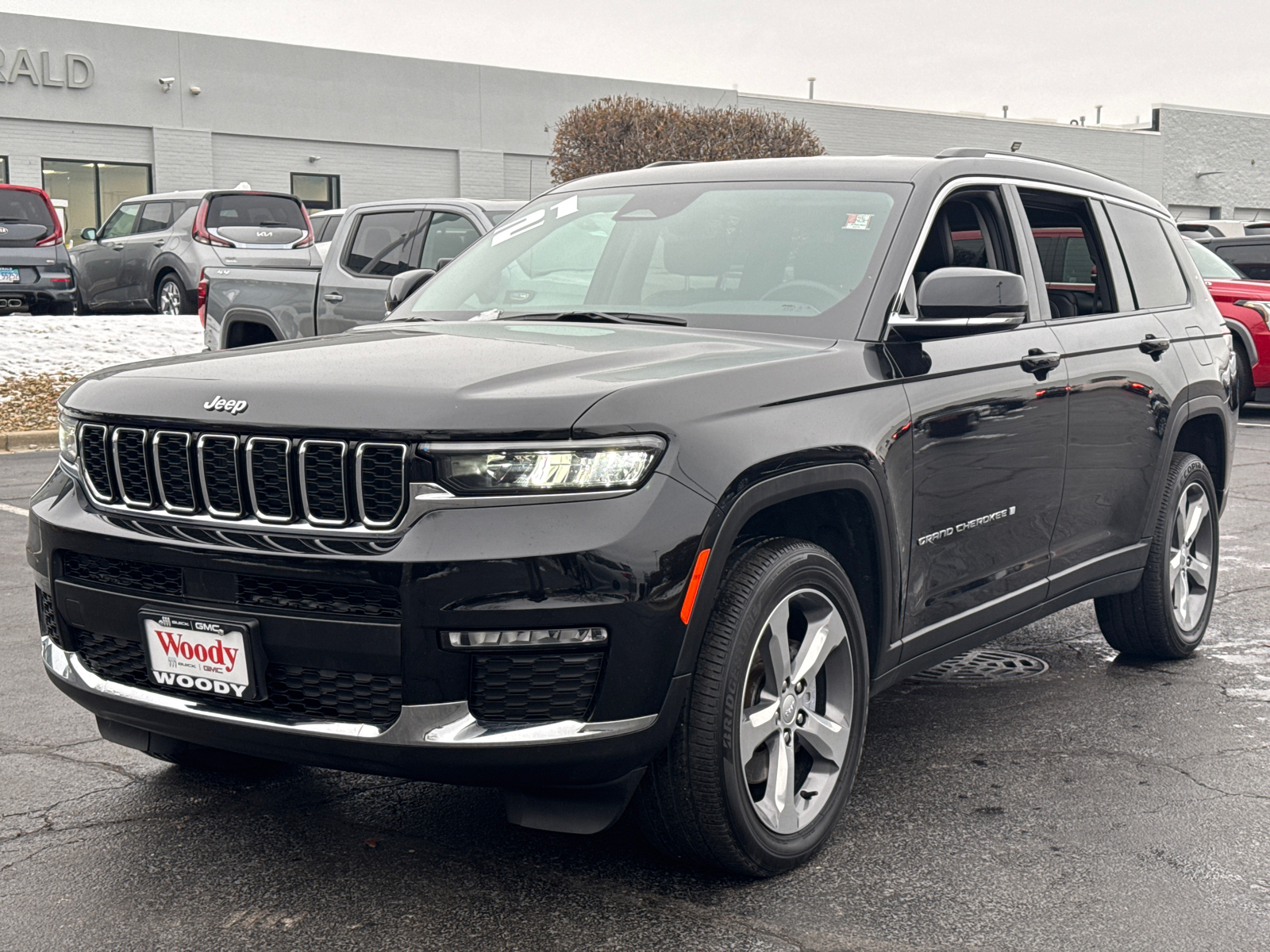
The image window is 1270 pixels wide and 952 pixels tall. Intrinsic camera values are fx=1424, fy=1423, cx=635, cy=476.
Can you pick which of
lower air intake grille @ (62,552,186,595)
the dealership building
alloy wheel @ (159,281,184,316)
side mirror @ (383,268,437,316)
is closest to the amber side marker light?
lower air intake grille @ (62,552,186,595)

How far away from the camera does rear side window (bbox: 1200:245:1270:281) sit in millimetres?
16438

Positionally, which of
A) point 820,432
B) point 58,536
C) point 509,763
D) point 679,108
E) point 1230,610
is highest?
point 679,108

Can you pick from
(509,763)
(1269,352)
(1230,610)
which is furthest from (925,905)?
(1269,352)

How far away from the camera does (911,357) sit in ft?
13.0

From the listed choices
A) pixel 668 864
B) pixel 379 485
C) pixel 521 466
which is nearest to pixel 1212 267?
pixel 668 864

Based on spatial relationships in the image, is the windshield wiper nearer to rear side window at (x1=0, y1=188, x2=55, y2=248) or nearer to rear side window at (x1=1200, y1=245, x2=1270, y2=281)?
rear side window at (x1=1200, y1=245, x2=1270, y2=281)

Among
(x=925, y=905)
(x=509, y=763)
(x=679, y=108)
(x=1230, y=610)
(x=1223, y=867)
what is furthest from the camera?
(x=679, y=108)

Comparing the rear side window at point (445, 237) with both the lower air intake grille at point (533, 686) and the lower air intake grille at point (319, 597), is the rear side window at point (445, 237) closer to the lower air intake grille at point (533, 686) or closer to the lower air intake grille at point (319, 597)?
the lower air intake grille at point (319, 597)

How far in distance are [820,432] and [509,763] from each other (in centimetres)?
114

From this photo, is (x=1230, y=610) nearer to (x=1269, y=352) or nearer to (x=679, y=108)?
(x=1269, y=352)

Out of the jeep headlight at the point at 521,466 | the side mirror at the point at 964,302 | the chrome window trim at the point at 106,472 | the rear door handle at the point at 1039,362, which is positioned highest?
Result: the side mirror at the point at 964,302

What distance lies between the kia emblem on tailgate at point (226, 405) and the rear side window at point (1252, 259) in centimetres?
1551

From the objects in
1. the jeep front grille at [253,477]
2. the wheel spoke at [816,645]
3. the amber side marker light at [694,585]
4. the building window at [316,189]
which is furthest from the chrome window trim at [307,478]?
the building window at [316,189]

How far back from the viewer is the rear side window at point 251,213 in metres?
18.4
